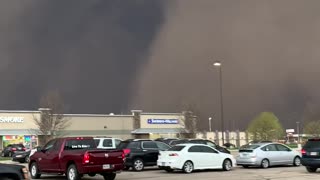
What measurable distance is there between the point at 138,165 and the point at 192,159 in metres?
3.36

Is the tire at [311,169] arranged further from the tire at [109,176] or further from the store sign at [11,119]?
the store sign at [11,119]

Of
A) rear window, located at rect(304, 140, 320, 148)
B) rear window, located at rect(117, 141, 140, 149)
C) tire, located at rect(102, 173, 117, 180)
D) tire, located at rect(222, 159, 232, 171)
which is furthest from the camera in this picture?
rear window, located at rect(117, 141, 140, 149)

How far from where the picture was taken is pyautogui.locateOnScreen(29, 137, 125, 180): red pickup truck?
1983 cm

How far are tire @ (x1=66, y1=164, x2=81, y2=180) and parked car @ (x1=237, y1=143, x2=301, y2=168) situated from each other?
11.7 meters

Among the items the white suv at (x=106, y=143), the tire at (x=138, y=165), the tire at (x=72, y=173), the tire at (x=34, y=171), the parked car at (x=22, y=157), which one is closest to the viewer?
the tire at (x=72, y=173)

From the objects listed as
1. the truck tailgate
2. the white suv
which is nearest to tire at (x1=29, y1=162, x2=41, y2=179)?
the truck tailgate

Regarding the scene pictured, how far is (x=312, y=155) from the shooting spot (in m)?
24.5

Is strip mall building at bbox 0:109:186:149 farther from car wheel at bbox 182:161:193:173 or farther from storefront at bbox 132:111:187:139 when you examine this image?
car wheel at bbox 182:161:193:173

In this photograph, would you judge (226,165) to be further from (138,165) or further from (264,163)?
(138,165)

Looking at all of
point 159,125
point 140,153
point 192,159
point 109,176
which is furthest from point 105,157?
point 159,125

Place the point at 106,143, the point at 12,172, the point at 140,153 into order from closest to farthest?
the point at 12,172 < the point at 140,153 < the point at 106,143

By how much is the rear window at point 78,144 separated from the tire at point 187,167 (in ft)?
19.6

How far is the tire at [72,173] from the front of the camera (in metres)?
20.0

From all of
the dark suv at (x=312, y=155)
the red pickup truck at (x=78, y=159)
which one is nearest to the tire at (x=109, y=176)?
the red pickup truck at (x=78, y=159)
